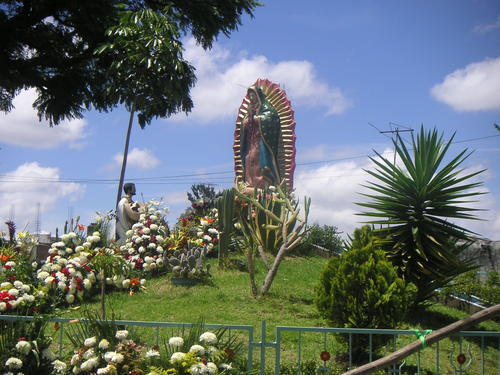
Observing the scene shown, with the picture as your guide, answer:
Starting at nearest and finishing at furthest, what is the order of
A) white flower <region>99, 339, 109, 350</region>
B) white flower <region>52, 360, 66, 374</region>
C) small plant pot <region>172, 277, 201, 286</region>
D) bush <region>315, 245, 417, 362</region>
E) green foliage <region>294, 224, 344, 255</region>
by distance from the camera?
white flower <region>99, 339, 109, 350</region>
white flower <region>52, 360, 66, 374</region>
bush <region>315, 245, 417, 362</region>
small plant pot <region>172, 277, 201, 286</region>
green foliage <region>294, 224, 344, 255</region>

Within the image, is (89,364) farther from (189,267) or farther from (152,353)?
(189,267)

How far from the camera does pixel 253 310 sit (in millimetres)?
8852

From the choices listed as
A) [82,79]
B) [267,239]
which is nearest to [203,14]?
[82,79]

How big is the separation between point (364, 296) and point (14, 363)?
3963 millimetres

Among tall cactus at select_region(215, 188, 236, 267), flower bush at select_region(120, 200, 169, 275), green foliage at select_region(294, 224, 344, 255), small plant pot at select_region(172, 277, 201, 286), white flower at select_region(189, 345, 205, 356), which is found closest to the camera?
white flower at select_region(189, 345, 205, 356)

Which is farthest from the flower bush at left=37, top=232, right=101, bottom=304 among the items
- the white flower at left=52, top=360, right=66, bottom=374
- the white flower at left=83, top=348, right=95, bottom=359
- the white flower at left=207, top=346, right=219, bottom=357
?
the white flower at left=207, top=346, right=219, bottom=357

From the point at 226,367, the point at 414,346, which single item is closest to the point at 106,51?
the point at 226,367

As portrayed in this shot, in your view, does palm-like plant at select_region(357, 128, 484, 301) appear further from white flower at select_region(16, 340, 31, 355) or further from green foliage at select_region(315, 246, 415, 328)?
white flower at select_region(16, 340, 31, 355)

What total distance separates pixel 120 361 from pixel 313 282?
25.0 ft

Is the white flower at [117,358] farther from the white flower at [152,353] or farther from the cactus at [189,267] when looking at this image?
the cactus at [189,267]

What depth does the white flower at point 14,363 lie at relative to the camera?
14.9 feet

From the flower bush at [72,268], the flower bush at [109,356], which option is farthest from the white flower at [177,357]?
the flower bush at [72,268]

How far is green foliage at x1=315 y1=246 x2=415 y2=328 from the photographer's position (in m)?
6.49

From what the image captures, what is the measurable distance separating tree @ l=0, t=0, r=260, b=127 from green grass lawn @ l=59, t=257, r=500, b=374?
126 inches
